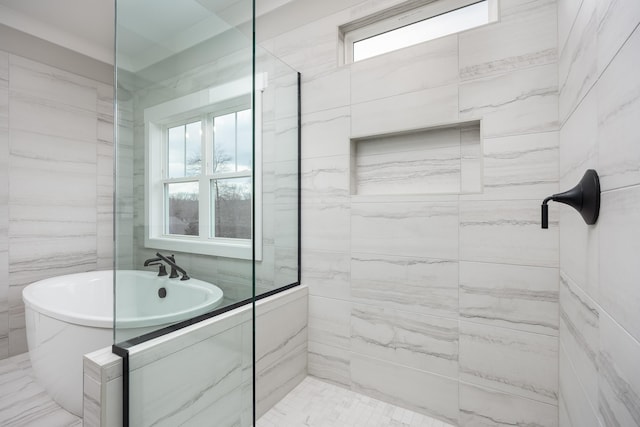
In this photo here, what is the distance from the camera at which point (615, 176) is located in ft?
2.27

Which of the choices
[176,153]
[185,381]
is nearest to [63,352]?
[185,381]

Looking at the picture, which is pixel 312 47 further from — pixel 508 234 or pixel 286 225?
pixel 508 234

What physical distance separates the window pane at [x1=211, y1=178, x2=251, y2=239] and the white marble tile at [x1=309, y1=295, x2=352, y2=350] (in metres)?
1.02

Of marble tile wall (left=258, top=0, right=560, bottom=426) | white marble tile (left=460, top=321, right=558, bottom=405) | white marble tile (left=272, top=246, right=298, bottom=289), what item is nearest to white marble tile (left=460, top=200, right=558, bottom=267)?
marble tile wall (left=258, top=0, right=560, bottom=426)

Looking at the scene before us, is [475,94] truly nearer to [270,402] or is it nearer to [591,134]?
[591,134]

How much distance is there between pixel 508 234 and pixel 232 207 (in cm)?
132

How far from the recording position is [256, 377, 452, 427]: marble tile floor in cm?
162

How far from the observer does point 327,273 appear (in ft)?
6.57

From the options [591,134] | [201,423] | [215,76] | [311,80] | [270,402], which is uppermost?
[311,80]

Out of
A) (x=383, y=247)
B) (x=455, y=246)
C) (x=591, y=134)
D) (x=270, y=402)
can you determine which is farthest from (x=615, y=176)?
(x=270, y=402)

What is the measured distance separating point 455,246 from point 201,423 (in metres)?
1.43

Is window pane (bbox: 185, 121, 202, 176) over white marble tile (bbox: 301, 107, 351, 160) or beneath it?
beneath

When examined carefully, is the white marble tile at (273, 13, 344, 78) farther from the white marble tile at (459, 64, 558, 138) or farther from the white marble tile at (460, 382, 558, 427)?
the white marble tile at (460, 382, 558, 427)

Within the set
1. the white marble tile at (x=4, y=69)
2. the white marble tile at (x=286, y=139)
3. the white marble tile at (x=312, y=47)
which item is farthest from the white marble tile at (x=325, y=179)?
the white marble tile at (x=4, y=69)
